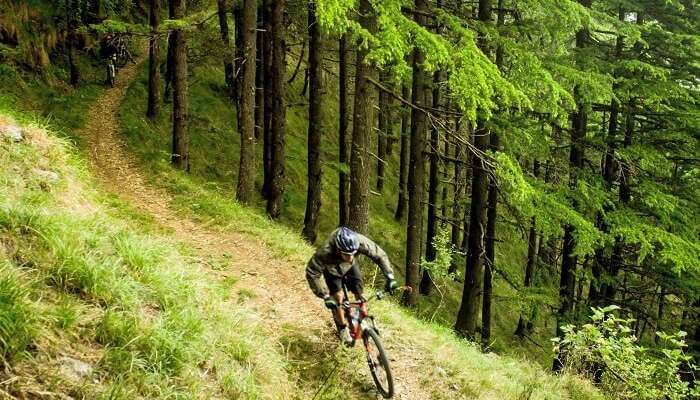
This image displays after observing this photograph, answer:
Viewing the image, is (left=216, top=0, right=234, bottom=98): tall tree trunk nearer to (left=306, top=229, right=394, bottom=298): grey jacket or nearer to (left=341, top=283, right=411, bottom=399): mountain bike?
(left=306, top=229, right=394, bottom=298): grey jacket

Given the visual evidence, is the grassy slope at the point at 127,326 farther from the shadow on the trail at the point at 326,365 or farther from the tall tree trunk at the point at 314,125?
the tall tree trunk at the point at 314,125

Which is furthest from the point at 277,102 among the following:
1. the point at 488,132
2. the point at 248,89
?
the point at 488,132

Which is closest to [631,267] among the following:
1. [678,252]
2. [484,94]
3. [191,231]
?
[678,252]

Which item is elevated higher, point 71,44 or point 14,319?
point 71,44

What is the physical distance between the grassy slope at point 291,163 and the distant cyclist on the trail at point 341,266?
9.52 meters

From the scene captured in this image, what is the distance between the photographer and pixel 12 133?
28.5 ft

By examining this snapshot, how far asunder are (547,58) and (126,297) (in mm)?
11538

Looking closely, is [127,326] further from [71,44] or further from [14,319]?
[71,44]

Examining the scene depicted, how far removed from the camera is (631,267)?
15336mm

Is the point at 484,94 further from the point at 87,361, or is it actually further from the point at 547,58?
the point at 87,361

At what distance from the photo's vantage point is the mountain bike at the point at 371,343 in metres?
6.50

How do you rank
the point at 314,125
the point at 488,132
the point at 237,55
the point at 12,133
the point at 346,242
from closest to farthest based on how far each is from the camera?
the point at 346,242, the point at 12,133, the point at 488,132, the point at 314,125, the point at 237,55

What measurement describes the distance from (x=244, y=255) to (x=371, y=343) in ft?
14.8

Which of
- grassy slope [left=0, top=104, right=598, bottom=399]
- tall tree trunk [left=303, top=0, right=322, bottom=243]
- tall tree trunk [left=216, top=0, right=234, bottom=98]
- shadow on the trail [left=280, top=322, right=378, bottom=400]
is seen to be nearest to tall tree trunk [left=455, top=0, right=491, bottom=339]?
tall tree trunk [left=303, top=0, right=322, bottom=243]
